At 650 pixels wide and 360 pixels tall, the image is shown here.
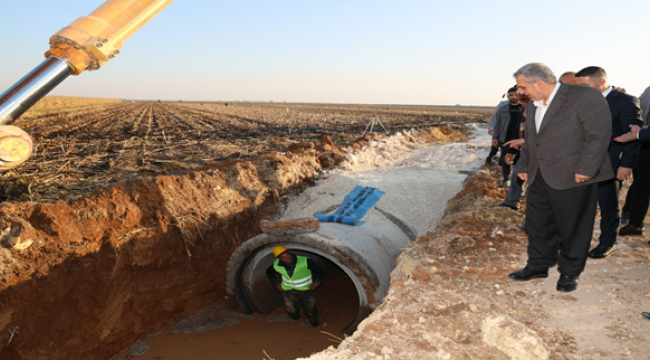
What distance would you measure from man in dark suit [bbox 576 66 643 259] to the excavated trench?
2.54 m

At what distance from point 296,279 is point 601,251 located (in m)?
3.90

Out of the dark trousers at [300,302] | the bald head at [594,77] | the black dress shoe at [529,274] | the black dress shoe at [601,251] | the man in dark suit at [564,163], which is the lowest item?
the dark trousers at [300,302]

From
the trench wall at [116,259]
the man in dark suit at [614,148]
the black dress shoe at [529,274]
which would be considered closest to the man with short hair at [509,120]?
the man in dark suit at [614,148]

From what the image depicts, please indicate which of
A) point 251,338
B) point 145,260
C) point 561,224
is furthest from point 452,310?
point 145,260

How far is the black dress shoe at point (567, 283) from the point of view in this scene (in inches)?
124

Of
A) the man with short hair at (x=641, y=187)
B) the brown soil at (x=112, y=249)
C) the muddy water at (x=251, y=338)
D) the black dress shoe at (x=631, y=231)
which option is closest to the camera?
the man with short hair at (x=641, y=187)

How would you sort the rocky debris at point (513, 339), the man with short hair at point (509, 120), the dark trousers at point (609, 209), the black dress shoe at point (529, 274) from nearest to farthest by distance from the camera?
the rocky debris at point (513, 339) < the black dress shoe at point (529, 274) < the dark trousers at point (609, 209) < the man with short hair at point (509, 120)

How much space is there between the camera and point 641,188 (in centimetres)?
422

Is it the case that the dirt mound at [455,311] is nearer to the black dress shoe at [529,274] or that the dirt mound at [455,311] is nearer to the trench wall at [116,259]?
the black dress shoe at [529,274]

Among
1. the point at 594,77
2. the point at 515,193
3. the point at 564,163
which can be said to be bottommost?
the point at 515,193

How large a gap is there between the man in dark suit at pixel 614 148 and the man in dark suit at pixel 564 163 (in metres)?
0.75

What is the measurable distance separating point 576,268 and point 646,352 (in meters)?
0.77

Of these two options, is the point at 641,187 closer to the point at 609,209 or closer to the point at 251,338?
the point at 609,209

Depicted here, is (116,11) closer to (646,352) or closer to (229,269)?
(646,352)
